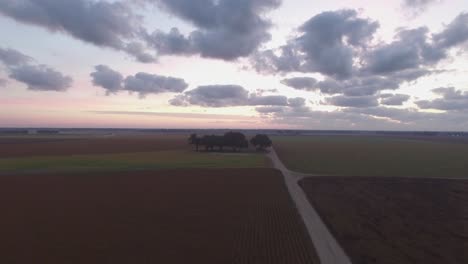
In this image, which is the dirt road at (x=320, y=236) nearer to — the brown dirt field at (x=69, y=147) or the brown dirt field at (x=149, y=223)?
the brown dirt field at (x=149, y=223)

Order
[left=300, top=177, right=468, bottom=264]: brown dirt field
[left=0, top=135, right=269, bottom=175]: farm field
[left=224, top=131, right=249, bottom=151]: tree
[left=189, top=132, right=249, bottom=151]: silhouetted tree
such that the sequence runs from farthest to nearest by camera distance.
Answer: [left=189, top=132, right=249, bottom=151]: silhouetted tree < [left=224, top=131, right=249, bottom=151]: tree < [left=0, top=135, right=269, bottom=175]: farm field < [left=300, top=177, right=468, bottom=264]: brown dirt field

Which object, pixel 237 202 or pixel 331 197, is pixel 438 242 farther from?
pixel 237 202

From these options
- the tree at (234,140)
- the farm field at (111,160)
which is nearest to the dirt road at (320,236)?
the farm field at (111,160)

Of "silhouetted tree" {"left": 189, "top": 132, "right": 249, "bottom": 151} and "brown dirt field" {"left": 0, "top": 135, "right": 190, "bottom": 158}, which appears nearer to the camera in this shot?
"brown dirt field" {"left": 0, "top": 135, "right": 190, "bottom": 158}

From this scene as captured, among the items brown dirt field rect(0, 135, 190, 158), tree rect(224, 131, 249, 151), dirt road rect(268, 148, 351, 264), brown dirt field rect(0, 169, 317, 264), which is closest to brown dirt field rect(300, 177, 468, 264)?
dirt road rect(268, 148, 351, 264)

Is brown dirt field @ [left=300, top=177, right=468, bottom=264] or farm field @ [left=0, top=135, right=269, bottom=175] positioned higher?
farm field @ [left=0, top=135, right=269, bottom=175]

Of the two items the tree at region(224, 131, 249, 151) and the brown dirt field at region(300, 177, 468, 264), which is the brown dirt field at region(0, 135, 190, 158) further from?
the brown dirt field at region(300, 177, 468, 264)

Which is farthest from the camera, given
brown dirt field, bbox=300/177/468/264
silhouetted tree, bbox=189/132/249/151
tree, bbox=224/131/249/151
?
silhouetted tree, bbox=189/132/249/151

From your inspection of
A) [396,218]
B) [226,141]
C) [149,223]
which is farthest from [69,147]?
[396,218]
